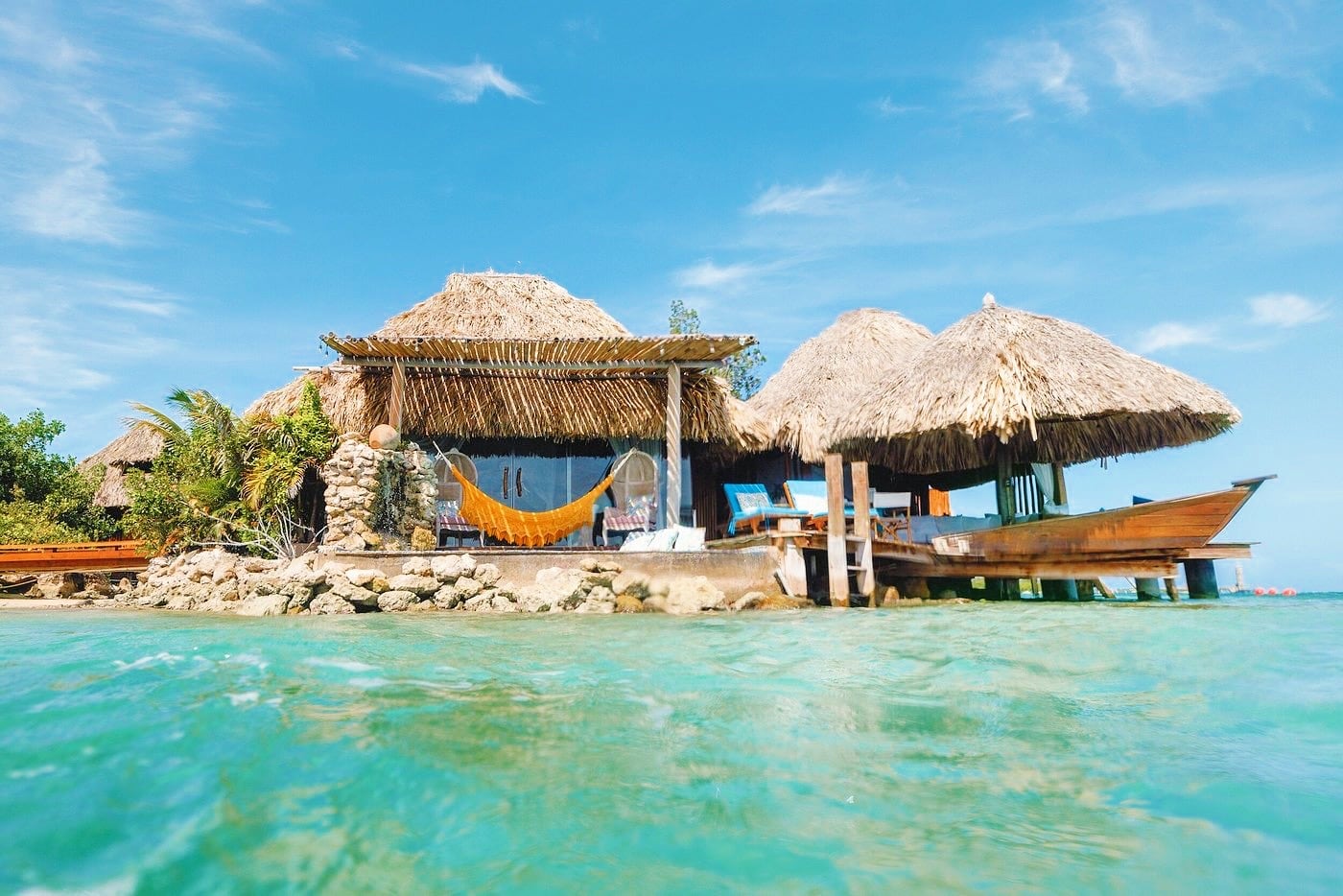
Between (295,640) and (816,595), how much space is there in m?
5.35

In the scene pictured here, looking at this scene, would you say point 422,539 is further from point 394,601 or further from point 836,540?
point 836,540

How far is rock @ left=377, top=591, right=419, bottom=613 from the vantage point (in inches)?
274

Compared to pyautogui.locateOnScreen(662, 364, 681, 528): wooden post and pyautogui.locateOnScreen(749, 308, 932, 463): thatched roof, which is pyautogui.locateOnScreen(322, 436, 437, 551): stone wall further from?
pyautogui.locateOnScreen(749, 308, 932, 463): thatched roof

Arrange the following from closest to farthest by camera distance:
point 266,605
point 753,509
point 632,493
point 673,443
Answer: point 266,605 < point 673,443 < point 632,493 < point 753,509

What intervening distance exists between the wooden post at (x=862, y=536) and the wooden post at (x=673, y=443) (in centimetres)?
199

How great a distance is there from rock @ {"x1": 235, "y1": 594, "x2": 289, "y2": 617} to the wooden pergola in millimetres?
2796

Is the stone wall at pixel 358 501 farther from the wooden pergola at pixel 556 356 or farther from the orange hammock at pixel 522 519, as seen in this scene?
the wooden pergola at pixel 556 356

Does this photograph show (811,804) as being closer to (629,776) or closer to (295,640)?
(629,776)

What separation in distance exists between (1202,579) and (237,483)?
11.1 m

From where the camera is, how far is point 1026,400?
8836mm

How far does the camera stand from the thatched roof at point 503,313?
1141 cm

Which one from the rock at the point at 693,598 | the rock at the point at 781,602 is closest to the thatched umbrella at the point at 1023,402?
the rock at the point at 781,602

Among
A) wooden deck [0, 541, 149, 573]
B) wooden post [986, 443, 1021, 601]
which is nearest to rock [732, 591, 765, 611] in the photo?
wooden post [986, 443, 1021, 601]

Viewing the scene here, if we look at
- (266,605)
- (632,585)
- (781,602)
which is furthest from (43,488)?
(781,602)
